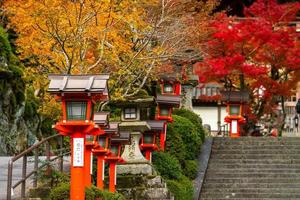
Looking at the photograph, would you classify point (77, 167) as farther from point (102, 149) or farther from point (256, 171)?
point (256, 171)

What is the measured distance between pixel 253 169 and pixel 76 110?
13000mm

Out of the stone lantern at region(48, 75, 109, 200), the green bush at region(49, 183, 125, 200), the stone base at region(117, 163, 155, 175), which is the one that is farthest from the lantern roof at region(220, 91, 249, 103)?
the stone lantern at region(48, 75, 109, 200)

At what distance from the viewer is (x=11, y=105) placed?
27109 mm

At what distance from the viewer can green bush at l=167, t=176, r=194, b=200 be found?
20.4m

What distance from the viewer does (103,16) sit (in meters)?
18.8

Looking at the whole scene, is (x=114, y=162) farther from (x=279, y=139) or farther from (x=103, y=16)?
(x=279, y=139)

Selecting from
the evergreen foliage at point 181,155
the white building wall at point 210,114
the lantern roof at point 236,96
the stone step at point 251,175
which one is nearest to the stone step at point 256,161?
the evergreen foliage at point 181,155

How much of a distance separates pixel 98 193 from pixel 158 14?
40.2 ft

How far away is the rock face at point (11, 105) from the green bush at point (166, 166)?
6471 mm

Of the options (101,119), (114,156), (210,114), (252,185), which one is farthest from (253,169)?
(210,114)

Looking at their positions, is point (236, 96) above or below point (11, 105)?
above

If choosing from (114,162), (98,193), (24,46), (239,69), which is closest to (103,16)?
(24,46)

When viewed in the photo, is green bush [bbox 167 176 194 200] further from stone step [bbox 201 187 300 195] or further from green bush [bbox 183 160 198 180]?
green bush [bbox 183 160 198 180]

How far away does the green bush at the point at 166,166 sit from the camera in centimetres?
→ 2128
